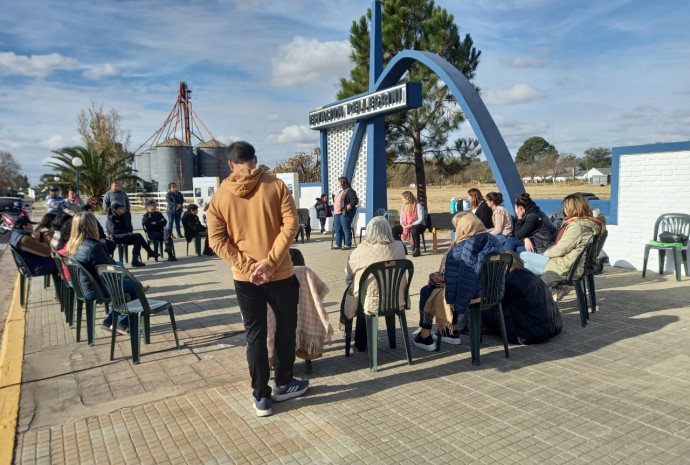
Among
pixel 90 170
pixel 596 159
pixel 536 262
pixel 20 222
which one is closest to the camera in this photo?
pixel 536 262

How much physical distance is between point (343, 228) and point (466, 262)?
26.1 ft

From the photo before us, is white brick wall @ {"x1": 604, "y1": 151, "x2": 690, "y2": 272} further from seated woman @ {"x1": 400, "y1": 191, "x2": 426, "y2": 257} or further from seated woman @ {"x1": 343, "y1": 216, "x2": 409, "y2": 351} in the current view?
seated woman @ {"x1": 343, "y1": 216, "x2": 409, "y2": 351}

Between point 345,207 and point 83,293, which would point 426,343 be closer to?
point 83,293

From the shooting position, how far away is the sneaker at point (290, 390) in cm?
373

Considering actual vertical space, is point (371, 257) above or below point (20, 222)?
below

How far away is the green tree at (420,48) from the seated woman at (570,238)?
1400cm

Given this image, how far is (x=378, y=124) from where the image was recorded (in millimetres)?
14055

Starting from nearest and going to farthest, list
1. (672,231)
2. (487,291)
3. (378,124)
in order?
1. (487,291)
2. (672,231)
3. (378,124)

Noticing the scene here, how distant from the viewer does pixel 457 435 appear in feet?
10.4

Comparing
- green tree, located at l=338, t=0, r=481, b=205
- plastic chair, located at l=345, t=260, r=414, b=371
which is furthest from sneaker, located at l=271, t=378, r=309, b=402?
green tree, located at l=338, t=0, r=481, b=205

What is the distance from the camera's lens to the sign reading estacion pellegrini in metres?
12.2

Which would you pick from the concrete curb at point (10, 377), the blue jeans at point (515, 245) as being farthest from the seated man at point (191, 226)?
the blue jeans at point (515, 245)

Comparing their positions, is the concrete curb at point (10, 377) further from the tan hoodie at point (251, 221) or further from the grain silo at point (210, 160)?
the grain silo at point (210, 160)

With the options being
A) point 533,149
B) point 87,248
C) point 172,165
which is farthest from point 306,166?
point 533,149
